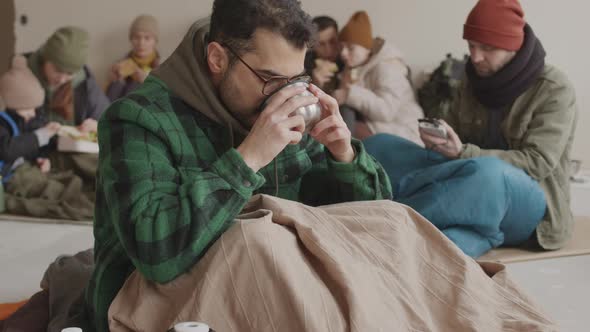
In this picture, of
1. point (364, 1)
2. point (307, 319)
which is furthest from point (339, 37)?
point (307, 319)

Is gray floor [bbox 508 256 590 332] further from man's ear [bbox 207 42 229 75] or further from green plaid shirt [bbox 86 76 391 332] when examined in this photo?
man's ear [bbox 207 42 229 75]

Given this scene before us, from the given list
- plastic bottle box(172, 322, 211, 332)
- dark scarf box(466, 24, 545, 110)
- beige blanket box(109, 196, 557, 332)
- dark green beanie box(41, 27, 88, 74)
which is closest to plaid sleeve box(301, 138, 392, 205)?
beige blanket box(109, 196, 557, 332)

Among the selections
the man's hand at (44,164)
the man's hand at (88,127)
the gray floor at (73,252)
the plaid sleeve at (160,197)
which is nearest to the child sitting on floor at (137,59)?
the man's hand at (88,127)

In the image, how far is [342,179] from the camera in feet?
5.69

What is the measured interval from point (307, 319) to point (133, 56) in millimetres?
4123

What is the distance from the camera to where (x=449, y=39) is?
202 inches

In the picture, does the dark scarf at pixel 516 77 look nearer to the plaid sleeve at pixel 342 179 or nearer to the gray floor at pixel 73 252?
the gray floor at pixel 73 252

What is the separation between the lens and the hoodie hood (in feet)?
5.10

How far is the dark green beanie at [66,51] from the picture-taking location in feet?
13.4

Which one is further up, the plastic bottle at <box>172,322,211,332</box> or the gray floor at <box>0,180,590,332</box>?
the plastic bottle at <box>172,322,211,332</box>

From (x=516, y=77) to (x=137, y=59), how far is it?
2.92 m

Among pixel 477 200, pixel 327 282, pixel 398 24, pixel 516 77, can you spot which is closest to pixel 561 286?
pixel 477 200

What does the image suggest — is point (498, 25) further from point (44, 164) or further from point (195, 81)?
point (44, 164)

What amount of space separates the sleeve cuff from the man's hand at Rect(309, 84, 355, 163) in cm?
26
